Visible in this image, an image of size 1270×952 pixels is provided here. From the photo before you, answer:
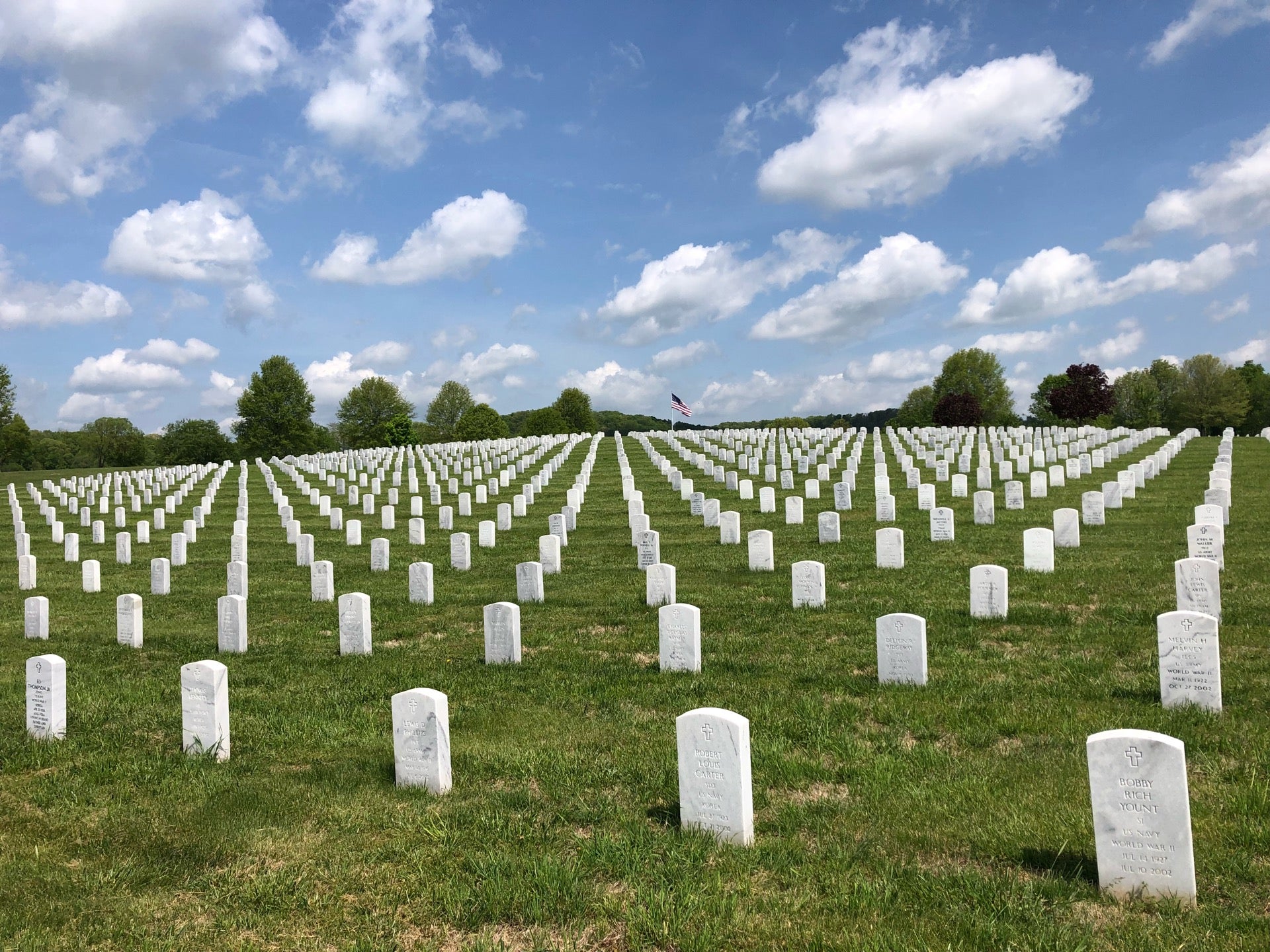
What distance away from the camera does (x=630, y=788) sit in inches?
218

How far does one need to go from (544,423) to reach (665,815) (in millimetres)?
95053

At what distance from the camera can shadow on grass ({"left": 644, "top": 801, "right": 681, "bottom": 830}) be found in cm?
502

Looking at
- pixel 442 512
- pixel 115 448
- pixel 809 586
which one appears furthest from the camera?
pixel 115 448

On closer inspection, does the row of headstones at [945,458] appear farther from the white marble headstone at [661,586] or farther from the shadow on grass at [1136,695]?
the shadow on grass at [1136,695]

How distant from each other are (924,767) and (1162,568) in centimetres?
874

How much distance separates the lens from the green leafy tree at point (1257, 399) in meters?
86.4

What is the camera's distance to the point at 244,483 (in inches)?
1513

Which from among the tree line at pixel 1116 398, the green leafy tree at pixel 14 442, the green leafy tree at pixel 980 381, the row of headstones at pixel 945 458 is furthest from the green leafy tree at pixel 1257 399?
the green leafy tree at pixel 14 442

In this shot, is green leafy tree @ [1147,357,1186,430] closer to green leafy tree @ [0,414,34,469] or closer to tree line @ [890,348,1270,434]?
tree line @ [890,348,1270,434]

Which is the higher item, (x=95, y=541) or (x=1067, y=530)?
(x=1067, y=530)

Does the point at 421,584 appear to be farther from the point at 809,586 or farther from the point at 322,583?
the point at 809,586

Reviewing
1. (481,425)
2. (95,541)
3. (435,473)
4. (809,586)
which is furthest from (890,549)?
(481,425)

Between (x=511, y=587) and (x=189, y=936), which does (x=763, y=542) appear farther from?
(x=189, y=936)

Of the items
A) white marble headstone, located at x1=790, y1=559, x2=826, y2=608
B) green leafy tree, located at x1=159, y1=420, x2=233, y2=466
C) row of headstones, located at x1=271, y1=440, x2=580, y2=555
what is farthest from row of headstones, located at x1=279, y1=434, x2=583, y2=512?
green leafy tree, located at x1=159, y1=420, x2=233, y2=466
